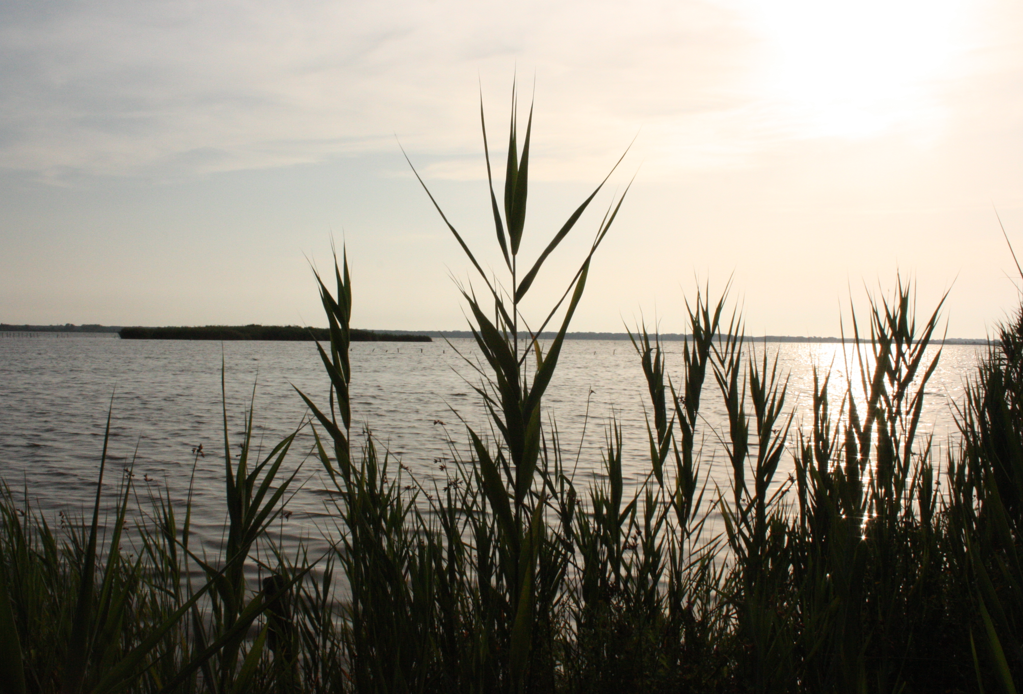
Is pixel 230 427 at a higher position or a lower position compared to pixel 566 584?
lower

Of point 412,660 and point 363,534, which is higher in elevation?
point 363,534

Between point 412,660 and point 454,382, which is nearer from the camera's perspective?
point 412,660

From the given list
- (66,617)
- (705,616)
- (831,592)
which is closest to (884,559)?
(831,592)

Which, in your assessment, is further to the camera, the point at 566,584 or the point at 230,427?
the point at 230,427

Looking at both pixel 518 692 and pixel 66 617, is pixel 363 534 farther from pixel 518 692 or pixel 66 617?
pixel 66 617

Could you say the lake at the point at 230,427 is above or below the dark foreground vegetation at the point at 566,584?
below

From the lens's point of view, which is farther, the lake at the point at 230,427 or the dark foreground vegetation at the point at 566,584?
the lake at the point at 230,427

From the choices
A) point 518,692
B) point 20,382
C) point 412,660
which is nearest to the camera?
point 518,692

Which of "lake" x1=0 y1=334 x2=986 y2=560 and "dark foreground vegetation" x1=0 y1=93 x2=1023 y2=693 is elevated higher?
"dark foreground vegetation" x1=0 y1=93 x2=1023 y2=693

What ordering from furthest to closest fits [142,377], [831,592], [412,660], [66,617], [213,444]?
[142,377]
[213,444]
[831,592]
[66,617]
[412,660]

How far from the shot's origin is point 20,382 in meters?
23.0

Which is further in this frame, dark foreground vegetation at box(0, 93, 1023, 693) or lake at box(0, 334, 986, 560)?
lake at box(0, 334, 986, 560)

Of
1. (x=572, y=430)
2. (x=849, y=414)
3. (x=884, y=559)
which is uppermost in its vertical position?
(x=849, y=414)

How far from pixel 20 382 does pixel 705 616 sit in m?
26.1
